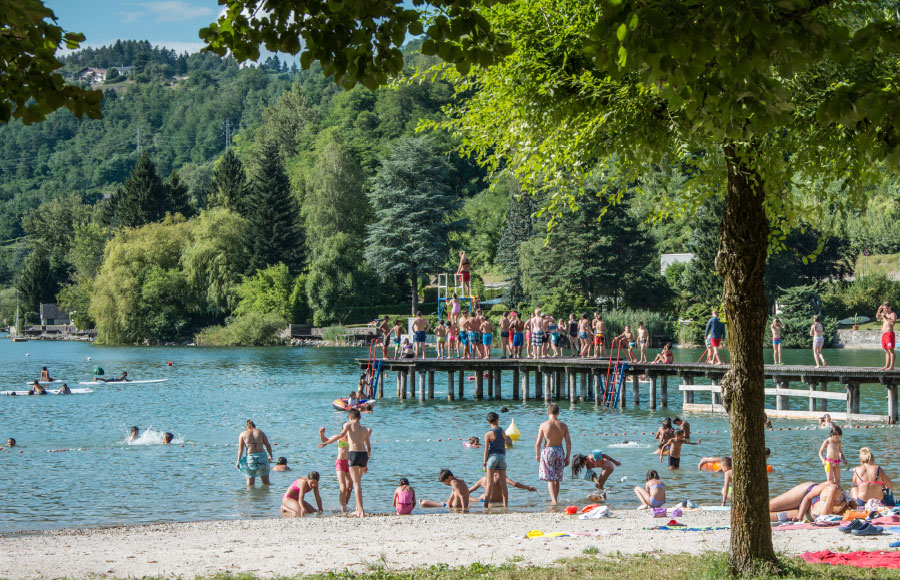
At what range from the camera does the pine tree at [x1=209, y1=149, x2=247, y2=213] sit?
94.6 m

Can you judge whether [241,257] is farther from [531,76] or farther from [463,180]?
[531,76]

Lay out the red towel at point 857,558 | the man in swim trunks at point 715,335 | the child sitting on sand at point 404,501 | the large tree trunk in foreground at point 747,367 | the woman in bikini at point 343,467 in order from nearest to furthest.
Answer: the large tree trunk in foreground at point 747,367
the red towel at point 857,558
the woman in bikini at point 343,467
the child sitting on sand at point 404,501
the man in swim trunks at point 715,335

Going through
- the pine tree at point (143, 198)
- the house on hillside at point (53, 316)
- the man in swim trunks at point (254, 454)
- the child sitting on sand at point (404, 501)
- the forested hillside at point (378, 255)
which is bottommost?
the child sitting on sand at point (404, 501)

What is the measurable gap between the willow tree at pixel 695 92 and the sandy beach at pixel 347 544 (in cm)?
294

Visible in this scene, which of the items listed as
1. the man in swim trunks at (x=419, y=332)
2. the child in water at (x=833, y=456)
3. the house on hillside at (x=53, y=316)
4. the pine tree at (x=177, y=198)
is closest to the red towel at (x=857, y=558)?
the child in water at (x=833, y=456)

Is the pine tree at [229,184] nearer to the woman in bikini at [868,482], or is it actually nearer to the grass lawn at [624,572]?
the woman in bikini at [868,482]

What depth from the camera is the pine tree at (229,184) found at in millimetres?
94625

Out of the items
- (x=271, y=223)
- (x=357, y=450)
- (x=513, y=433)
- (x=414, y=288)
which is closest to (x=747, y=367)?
(x=357, y=450)

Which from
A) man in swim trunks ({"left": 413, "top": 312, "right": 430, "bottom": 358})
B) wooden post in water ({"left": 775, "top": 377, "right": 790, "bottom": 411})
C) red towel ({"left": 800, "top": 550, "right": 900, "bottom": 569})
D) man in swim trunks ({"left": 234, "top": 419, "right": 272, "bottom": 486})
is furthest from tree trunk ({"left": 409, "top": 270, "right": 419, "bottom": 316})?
red towel ({"left": 800, "top": 550, "right": 900, "bottom": 569})

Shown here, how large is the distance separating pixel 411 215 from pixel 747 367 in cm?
6923

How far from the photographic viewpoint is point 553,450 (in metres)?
16.4

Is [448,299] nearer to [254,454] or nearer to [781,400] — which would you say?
[781,400]

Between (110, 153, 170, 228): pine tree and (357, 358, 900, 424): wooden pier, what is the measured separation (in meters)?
64.6

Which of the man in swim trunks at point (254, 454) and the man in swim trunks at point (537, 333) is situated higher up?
the man in swim trunks at point (537, 333)
